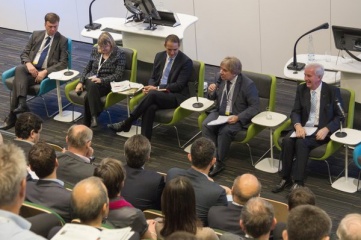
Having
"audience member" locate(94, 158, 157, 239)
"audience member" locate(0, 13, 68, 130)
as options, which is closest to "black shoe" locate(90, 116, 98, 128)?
"audience member" locate(0, 13, 68, 130)

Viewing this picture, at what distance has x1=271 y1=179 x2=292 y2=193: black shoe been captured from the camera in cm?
697

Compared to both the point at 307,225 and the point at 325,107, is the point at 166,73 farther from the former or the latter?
the point at 307,225

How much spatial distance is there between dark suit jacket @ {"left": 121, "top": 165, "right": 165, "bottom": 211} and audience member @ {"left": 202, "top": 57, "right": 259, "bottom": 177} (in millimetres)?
2015

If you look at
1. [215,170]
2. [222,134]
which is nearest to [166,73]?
[222,134]

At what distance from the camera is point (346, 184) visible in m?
6.98

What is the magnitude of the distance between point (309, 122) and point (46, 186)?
128 inches

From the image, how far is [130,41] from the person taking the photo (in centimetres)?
906

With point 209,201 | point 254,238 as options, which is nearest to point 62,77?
point 209,201

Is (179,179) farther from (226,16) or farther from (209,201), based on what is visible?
(226,16)

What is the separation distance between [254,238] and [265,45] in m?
5.74

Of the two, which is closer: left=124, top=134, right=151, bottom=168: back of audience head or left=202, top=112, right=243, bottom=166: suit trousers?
left=124, top=134, right=151, bottom=168: back of audience head

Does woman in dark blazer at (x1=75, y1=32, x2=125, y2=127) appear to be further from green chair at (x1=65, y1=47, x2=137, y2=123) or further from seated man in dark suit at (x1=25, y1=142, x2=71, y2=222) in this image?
seated man in dark suit at (x1=25, y1=142, x2=71, y2=222)

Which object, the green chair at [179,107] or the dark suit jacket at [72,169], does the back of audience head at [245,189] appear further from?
the green chair at [179,107]

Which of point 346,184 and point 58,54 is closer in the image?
point 346,184
